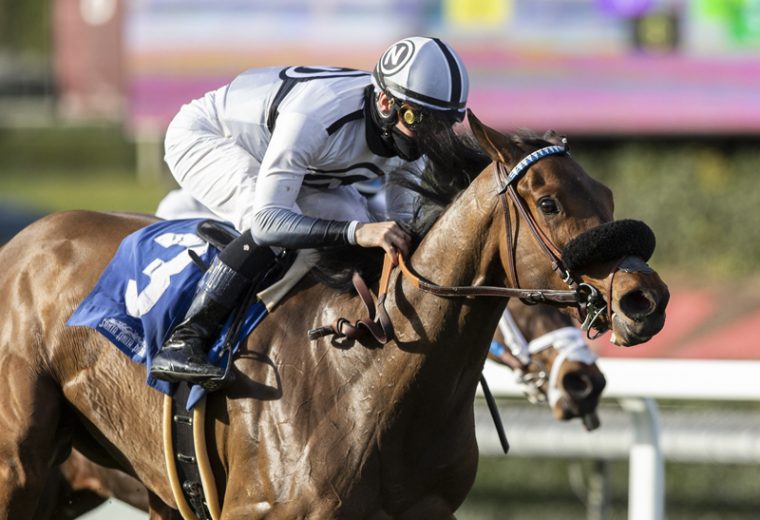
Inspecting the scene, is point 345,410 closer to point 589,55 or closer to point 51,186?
point 589,55

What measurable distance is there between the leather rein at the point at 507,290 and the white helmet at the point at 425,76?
11.5 inches

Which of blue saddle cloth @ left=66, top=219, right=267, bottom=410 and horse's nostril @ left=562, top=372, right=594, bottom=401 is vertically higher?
blue saddle cloth @ left=66, top=219, right=267, bottom=410

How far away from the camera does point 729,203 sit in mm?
10422

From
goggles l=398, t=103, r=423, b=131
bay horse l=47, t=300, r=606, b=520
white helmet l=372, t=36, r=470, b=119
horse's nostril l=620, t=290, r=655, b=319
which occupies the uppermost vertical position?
white helmet l=372, t=36, r=470, b=119

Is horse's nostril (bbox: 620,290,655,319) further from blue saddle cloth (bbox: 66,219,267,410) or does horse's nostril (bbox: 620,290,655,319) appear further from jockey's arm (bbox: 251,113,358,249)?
blue saddle cloth (bbox: 66,219,267,410)

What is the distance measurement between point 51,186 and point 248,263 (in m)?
18.5

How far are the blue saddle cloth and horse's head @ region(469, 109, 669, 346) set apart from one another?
2.70 ft

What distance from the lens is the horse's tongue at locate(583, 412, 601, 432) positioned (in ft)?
14.0

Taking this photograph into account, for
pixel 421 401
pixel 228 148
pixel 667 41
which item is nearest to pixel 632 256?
pixel 421 401

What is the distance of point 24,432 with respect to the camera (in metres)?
3.91

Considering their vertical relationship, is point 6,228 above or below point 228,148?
below

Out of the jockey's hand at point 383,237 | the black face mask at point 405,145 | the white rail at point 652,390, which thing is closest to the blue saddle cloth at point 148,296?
the jockey's hand at point 383,237

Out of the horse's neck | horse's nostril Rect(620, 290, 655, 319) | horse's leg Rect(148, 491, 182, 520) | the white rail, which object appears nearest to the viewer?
horse's nostril Rect(620, 290, 655, 319)

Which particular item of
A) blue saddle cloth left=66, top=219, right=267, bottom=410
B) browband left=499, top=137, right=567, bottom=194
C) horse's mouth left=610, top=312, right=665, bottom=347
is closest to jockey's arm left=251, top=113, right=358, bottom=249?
blue saddle cloth left=66, top=219, right=267, bottom=410
